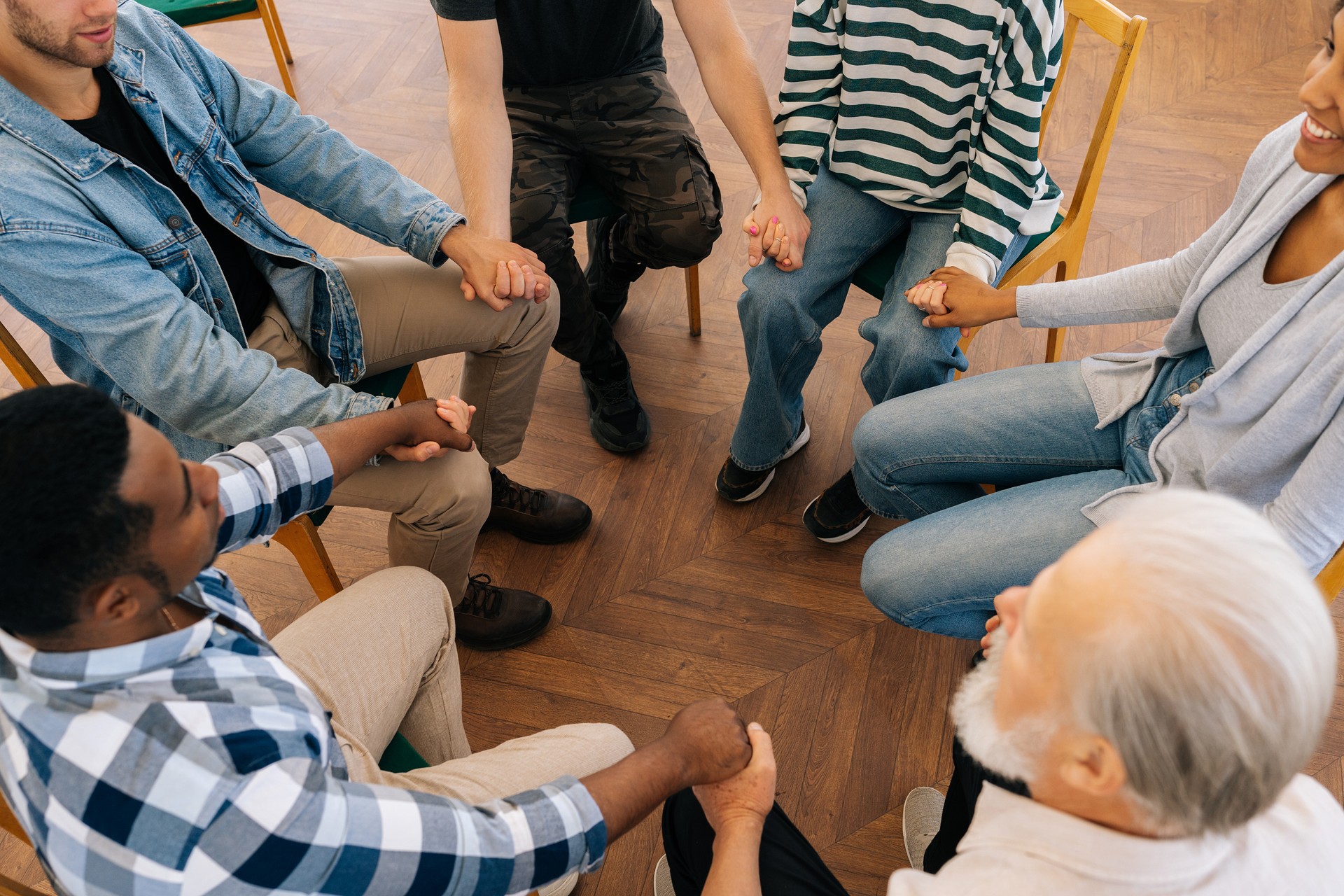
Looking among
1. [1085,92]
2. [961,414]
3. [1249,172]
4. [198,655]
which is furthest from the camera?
[1085,92]

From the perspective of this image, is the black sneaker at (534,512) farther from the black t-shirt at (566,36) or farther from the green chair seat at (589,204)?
the black t-shirt at (566,36)

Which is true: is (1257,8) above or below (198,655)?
below

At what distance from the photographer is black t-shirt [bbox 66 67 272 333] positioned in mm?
1437

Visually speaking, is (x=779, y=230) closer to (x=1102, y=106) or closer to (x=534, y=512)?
(x=1102, y=106)

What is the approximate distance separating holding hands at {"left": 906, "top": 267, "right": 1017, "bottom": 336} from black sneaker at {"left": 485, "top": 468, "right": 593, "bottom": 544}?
0.87 metres

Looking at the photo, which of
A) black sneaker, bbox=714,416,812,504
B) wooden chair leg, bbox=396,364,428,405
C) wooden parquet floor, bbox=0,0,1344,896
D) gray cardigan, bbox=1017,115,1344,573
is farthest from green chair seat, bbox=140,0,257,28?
gray cardigan, bbox=1017,115,1344,573

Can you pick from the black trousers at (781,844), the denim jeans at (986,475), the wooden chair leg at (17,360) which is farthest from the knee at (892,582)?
the wooden chair leg at (17,360)

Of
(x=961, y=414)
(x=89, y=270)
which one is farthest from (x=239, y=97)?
(x=961, y=414)

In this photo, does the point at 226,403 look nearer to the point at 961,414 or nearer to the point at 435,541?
the point at 435,541

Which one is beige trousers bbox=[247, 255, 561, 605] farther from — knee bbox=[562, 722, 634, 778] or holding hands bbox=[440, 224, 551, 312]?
knee bbox=[562, 722, 634, 778]

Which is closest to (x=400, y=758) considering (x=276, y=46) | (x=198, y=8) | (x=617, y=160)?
(x=617, y=160)

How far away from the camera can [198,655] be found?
36.4 inches

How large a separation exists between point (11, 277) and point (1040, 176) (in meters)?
1.69

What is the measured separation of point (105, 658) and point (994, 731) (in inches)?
32.0
